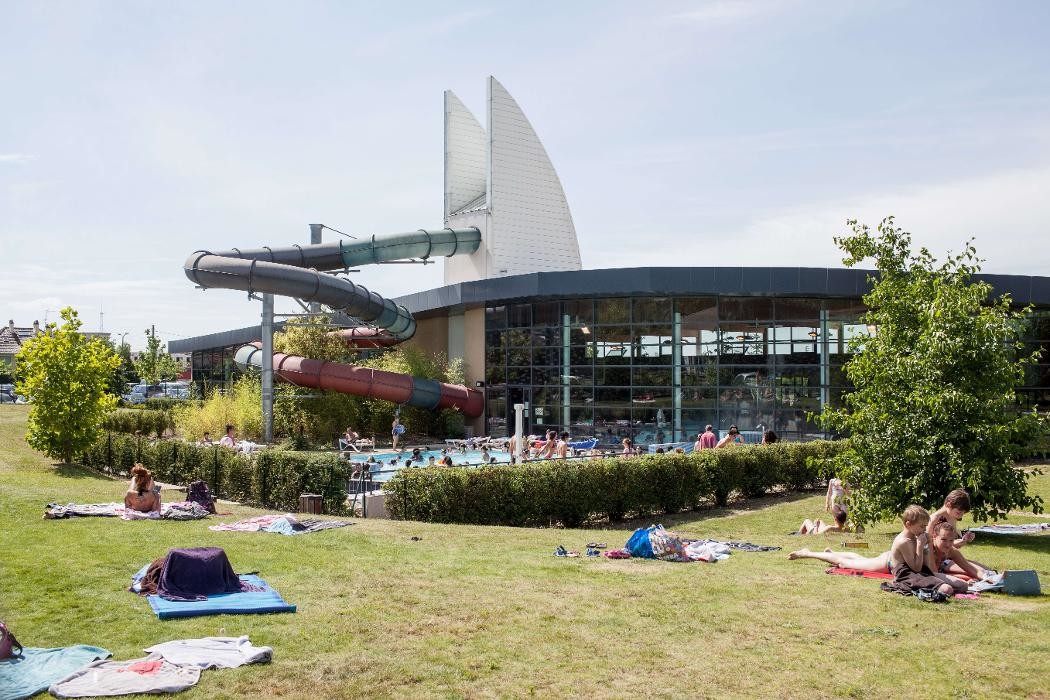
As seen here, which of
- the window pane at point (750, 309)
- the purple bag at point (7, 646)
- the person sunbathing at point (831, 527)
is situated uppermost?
the window pane at point (750, 309)

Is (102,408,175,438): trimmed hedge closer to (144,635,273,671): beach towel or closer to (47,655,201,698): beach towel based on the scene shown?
(144,635,273,671): beach towel

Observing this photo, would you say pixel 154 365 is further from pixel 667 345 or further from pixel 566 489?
pixel 566 489

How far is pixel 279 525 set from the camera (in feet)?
43.5

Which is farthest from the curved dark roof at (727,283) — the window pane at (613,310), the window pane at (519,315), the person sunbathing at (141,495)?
the person sunbathing at (141,495)

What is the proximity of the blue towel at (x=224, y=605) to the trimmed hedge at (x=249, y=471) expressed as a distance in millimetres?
7900

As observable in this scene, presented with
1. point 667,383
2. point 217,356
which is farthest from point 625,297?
point 217,356

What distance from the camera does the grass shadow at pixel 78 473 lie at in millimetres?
23156

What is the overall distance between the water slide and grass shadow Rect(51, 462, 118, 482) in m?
7.56

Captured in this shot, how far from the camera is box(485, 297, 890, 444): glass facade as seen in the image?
96.0 feet

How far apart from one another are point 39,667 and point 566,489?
35.0 feet

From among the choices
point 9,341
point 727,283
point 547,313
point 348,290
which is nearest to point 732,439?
point 727,283

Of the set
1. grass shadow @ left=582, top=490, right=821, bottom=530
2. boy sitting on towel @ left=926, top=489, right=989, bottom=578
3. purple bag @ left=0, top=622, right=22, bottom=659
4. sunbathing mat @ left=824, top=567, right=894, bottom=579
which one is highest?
boy sitting on towel @ left=926, top=489, right=989, bottom=578

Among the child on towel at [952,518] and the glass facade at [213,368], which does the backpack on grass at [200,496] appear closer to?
the child on towel at [952,518]

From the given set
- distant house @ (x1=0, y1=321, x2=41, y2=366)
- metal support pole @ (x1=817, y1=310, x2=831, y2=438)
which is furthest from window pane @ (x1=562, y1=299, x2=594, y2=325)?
distant house @ (x1=0, y1=321, x2=41, y2=366)
